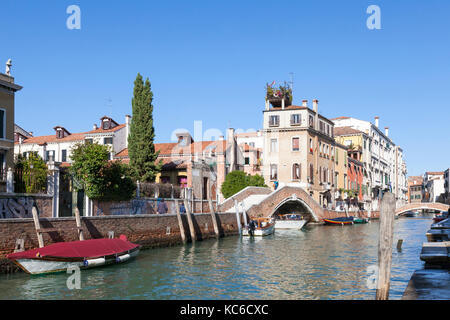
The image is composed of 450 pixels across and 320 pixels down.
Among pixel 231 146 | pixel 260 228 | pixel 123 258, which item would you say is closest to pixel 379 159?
pixel 231 146

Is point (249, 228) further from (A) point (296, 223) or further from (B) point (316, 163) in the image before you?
(B) point (316, 163)

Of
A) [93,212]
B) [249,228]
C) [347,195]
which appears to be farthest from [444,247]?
[347,195]

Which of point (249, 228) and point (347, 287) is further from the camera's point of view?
point (249, 228)

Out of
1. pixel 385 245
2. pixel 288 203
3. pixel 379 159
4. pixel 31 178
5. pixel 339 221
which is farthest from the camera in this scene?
pixel 379 159

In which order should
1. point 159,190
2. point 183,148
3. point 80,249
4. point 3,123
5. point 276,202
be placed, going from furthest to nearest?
point 183,148, point 276,202, point 159,190, point 3,123, point 80,249

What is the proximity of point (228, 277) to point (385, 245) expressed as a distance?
25.0 ft

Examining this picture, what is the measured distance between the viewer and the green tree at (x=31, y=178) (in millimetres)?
20109

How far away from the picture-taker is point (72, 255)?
16.1 meters

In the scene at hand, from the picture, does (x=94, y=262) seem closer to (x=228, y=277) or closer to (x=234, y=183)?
(x=228, y=277)

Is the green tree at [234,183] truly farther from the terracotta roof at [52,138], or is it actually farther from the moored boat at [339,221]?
the terracotta roof at [52,138]

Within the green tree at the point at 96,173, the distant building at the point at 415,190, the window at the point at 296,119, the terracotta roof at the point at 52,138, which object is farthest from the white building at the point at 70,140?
the distant building at the point at 415,190
